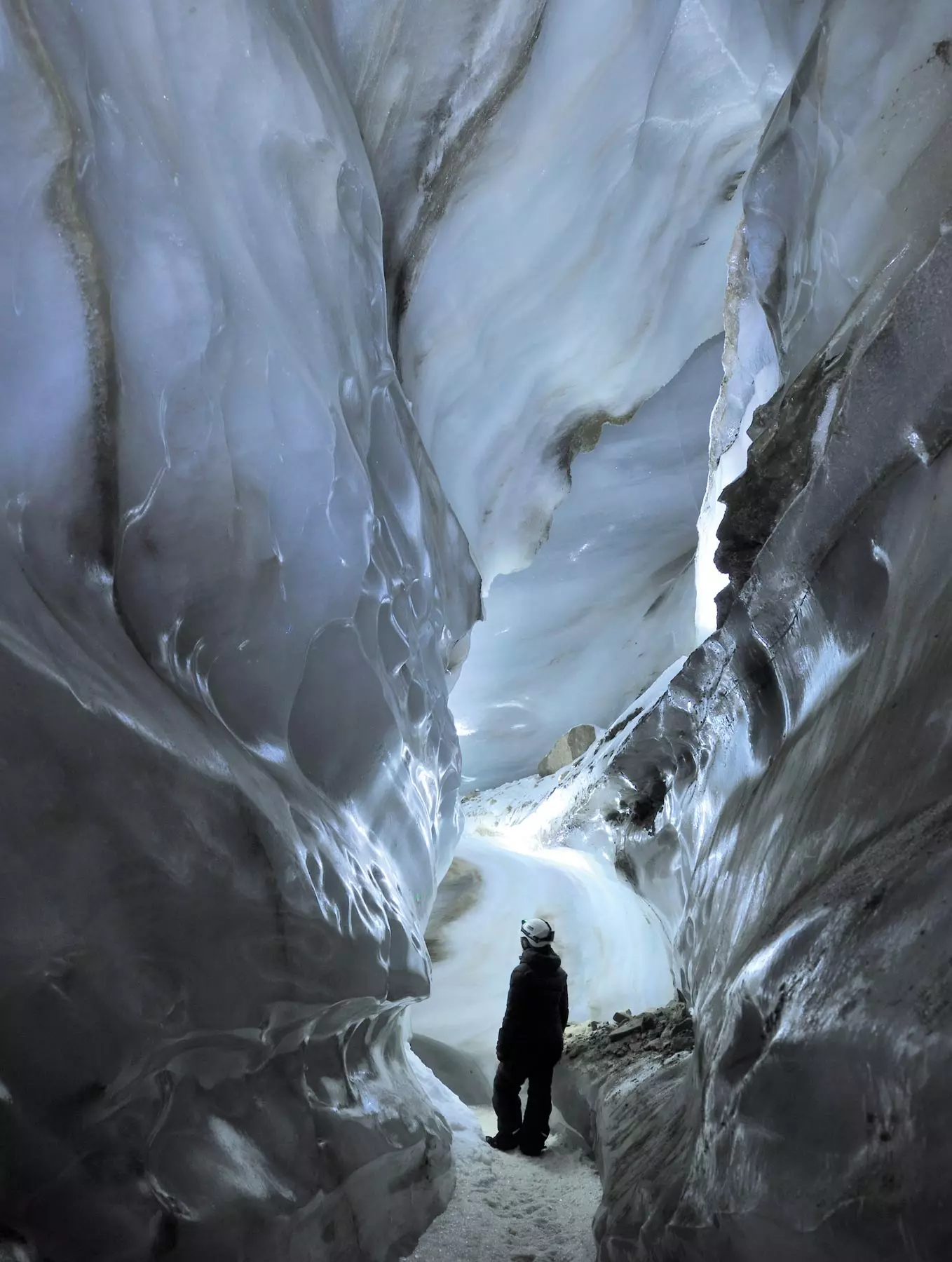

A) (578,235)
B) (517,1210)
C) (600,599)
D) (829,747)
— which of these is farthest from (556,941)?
(829,747)

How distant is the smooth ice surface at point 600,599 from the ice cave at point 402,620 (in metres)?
2.12

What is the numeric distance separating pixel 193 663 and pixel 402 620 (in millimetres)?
1158

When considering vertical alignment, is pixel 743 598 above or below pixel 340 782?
above

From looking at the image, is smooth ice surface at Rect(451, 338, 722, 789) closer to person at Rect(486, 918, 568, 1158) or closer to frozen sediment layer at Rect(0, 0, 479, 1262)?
person at Rect(486, 918, 568, 1158)

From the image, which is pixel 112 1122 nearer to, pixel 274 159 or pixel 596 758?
pixel 274 159

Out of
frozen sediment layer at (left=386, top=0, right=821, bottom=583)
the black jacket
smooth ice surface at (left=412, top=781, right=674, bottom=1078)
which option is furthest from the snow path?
frozen sediment layer at (left=386, top=0, right=821, bottom=583)

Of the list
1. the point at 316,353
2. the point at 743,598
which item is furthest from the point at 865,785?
the point at 316,353

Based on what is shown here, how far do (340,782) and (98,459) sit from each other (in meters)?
1.17

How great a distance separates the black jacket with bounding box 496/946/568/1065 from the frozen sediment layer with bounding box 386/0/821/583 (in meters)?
2.10

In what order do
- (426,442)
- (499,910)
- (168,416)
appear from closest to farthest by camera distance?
(168,416) → (426,442) → (499,910)

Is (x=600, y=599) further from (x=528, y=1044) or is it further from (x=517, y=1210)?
(x=517, y=1210)

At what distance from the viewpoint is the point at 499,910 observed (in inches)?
208

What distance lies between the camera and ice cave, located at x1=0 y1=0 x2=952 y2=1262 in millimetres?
1377

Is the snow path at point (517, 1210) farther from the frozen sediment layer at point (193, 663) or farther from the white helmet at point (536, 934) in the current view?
the white helmet at point (536, 934)
